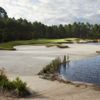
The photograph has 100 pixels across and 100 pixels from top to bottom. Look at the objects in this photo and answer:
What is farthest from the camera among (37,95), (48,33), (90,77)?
(48,33)

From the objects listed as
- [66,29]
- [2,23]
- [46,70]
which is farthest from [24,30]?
[46,70]

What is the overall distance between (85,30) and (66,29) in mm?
15451

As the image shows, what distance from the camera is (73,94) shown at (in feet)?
50.5

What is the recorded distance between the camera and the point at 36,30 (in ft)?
468

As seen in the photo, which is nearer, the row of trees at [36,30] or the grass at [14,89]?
the grass at [14,89]

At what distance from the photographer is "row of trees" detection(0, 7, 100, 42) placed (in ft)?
363

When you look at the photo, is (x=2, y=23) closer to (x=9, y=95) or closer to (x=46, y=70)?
(x=46, y=70)

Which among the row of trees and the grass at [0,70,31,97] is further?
the row of trees

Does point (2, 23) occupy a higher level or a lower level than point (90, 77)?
higher

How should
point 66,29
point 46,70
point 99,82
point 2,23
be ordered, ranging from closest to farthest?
1. point 99,82
2. point 46,70
3. point 2,23
4. point 66,29

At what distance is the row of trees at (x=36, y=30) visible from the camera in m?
111

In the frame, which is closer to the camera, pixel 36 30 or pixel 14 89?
pixel 14 89

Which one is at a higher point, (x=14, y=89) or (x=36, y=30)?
(x=36, y=30)

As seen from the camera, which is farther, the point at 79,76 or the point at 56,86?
the point at 79,76
